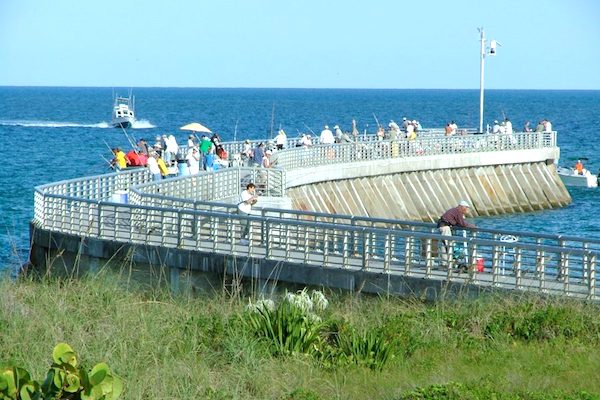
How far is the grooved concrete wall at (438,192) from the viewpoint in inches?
1594

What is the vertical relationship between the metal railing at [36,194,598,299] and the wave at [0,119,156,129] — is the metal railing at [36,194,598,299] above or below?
above

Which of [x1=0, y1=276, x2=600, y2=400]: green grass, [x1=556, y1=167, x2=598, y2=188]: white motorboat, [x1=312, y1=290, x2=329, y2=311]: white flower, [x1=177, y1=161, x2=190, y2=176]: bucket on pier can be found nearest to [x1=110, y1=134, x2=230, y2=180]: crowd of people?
[x1=177, y1=161, x2=190, y2=176]: bucket on pier

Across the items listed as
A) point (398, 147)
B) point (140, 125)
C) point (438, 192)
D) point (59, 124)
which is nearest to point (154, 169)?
point (398, 147)

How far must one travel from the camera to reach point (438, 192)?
46.1m

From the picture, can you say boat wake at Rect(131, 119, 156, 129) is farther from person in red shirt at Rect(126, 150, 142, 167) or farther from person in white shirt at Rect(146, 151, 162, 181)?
person in white shirt at Rect(146, 151, 162, 181)

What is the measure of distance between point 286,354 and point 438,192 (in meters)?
33.8

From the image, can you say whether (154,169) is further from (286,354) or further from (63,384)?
(63,384)

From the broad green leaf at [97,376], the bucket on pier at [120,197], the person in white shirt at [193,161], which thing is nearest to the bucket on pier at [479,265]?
the bucket on pier at [120,197]

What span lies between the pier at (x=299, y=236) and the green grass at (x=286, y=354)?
176 cm

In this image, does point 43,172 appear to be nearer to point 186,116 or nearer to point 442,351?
point 442,351

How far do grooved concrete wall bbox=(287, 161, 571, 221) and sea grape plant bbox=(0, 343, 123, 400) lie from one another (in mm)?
28367

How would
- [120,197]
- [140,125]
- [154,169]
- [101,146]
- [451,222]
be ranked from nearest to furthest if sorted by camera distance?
[451,222] < [120,197] < [154,169] < [101,146] < [140,125]

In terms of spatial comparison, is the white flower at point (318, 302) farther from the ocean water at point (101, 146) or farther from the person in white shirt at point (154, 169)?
the person in white shirt at point (154, 169)

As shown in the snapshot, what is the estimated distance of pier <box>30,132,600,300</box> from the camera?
18.8 m
